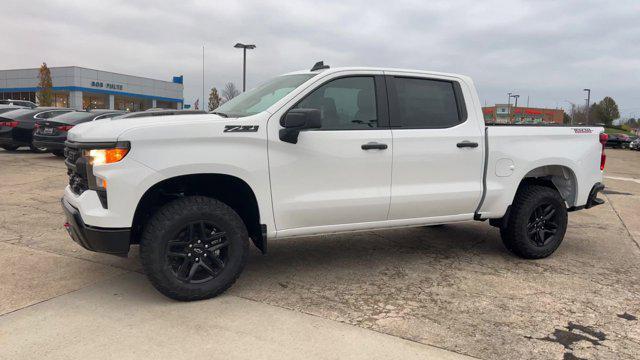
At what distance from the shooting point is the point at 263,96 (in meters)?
4.50

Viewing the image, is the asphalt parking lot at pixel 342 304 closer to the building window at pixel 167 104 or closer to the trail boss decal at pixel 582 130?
the trail boss decal at pixel 582 130

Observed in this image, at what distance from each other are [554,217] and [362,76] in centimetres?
257

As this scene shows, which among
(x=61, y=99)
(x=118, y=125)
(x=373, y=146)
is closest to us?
(x=118, y=125)

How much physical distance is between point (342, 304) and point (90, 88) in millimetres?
55287

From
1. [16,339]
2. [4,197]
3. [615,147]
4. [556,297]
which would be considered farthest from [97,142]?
[615,147]

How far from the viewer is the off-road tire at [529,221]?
5094 mm

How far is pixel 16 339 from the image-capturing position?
3.18m

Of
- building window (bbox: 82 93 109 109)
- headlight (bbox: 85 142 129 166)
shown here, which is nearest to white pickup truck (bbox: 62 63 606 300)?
headlight (bbox: 85 142 129 166)

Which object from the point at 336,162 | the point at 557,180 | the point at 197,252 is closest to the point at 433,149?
the point at 336,162

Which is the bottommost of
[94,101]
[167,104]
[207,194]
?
[207,194]

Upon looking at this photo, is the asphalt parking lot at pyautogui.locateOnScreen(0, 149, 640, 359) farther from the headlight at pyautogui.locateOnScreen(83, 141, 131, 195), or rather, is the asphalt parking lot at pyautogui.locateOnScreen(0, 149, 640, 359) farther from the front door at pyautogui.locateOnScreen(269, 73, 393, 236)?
the headlight at pyautogui.locateOnScreen(83, 141, 131, 195)

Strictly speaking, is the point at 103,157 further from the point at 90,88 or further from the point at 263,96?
the point at 90,88

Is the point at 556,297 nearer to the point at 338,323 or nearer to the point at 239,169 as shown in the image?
the point at 338,323

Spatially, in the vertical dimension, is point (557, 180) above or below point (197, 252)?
above
